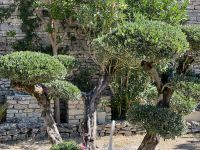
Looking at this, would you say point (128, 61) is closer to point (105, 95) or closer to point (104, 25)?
point (104, 25)

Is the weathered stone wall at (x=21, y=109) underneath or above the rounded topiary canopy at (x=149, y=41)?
underneath

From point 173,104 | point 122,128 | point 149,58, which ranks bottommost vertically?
point 122,128

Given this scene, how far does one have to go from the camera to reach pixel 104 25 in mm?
8852

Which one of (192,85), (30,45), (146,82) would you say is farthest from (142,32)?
(30,45)

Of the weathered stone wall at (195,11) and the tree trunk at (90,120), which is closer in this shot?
the tree trunk at (90,120)

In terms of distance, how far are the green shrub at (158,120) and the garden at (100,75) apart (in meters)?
0.01

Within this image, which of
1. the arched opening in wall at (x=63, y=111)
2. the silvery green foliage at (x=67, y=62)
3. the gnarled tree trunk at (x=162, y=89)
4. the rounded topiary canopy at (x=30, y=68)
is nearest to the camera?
the rounded topiary canopy at (x=30, y=68)

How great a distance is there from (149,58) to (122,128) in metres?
5.34

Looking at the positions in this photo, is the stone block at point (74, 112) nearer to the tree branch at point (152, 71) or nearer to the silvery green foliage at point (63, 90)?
the silvery green foliage at point (63, 90)

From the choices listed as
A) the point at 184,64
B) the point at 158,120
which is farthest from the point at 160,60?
the point at 184,64

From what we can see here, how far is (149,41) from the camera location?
4.99m

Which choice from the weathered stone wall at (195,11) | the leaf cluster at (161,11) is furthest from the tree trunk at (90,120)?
the weathered stone wall at (195,11)

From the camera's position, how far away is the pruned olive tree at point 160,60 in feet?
16.5

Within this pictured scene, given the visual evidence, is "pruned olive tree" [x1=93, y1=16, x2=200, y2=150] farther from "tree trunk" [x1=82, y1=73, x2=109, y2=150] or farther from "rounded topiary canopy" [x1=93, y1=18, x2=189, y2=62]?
"tree trunk" [x1=82, y1=73, x2=109, y2=150]
